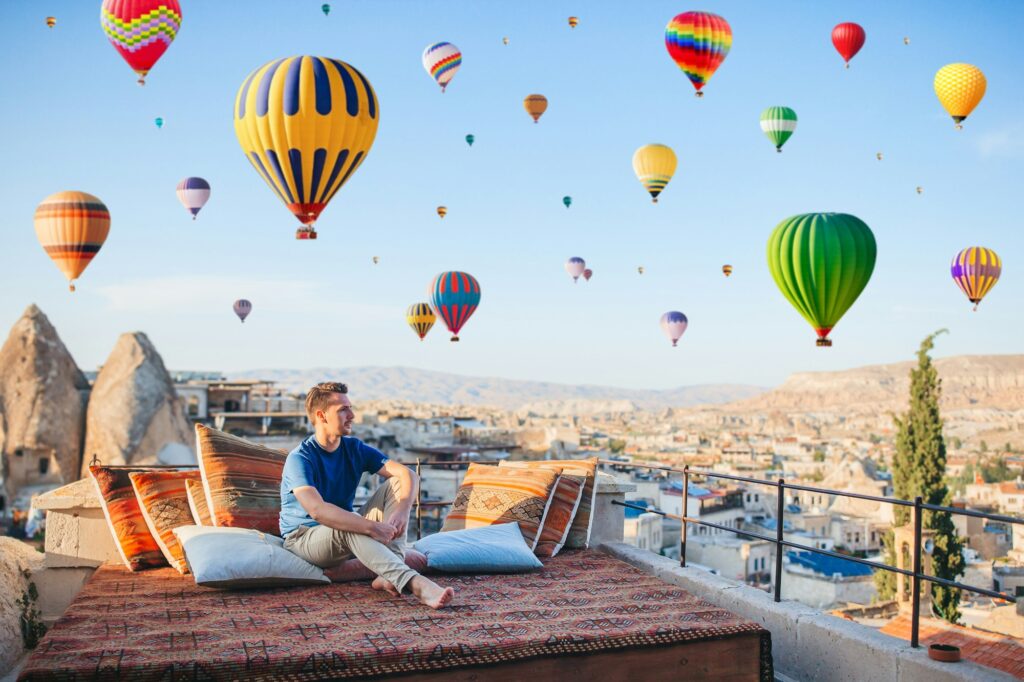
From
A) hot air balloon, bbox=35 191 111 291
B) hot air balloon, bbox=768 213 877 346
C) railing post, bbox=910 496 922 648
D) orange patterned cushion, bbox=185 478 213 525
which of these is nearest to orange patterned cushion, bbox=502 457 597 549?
orange patterned cushion, bbox=185 478 213 525

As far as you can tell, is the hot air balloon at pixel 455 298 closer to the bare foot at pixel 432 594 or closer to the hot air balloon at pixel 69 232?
the hot air balloon at pixel 69 232

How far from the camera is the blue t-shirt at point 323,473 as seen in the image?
494cm

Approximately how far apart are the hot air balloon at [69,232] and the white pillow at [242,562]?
2066 cm

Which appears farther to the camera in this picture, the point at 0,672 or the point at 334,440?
the point at 334,440

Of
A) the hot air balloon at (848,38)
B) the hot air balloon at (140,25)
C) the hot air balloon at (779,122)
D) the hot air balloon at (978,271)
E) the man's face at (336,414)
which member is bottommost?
the man's face at (336,414)

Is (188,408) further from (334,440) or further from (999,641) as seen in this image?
(334,440)

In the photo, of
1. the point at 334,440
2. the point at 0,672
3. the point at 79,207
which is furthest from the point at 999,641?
the point at 79,207

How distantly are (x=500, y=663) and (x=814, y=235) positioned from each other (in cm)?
1525

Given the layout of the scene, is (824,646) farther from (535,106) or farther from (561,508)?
(535,106)

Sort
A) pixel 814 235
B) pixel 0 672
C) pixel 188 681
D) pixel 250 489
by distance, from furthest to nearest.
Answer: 1. pixel 814 235
2. pixel 250 489
3. pixel 0 672
4. pixel 188 681

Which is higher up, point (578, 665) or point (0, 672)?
point (578, 665)

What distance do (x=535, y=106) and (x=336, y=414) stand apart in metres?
29.5

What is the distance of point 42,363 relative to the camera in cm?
4450

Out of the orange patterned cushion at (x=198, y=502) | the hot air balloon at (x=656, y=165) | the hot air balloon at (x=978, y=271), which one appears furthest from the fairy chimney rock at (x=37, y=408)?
the orange patterned cushion at (x=198, y=502)
